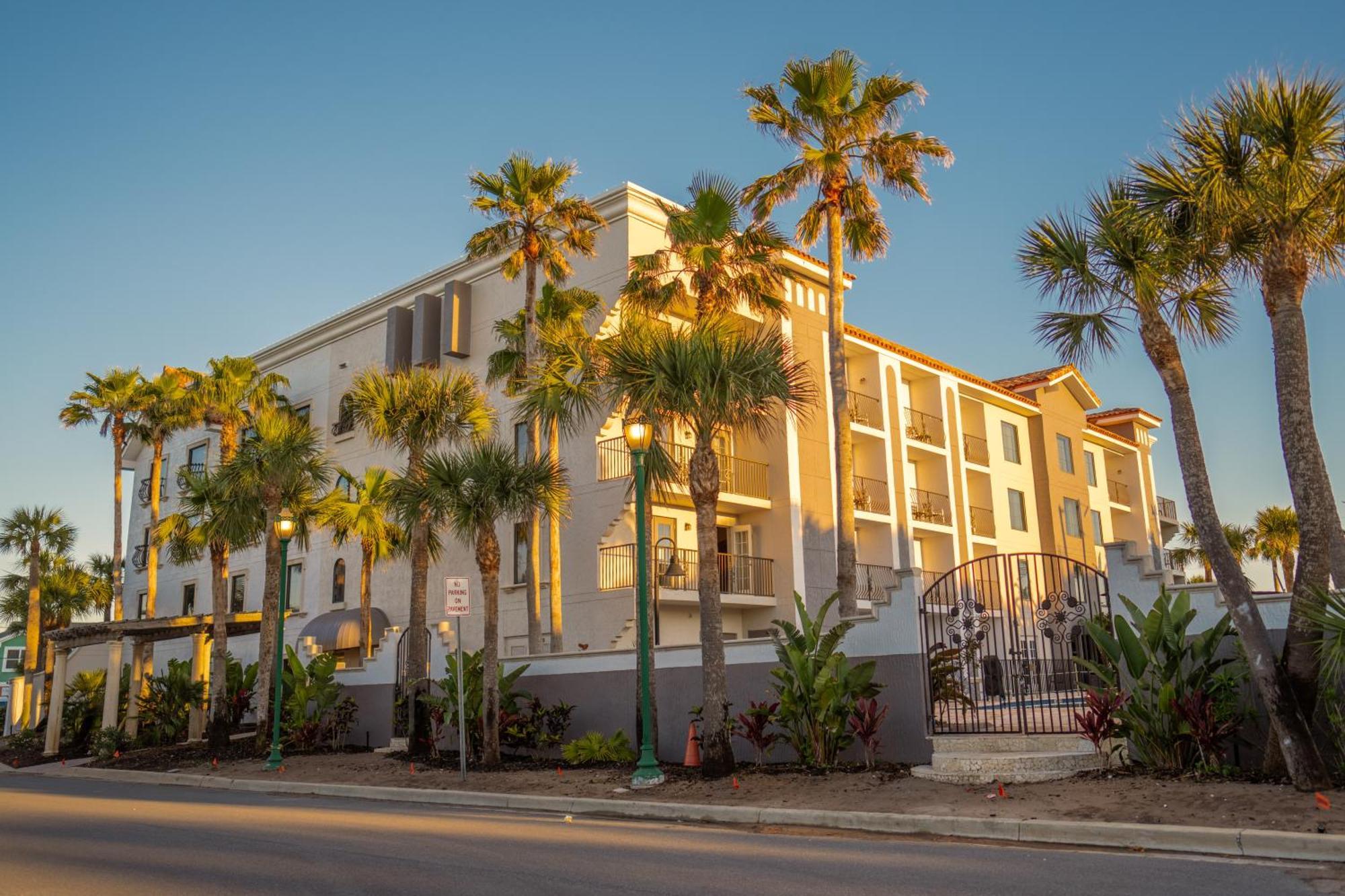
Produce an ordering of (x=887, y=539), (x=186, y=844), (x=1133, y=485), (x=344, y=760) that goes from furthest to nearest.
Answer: (x=1133, y=485) < (x=887, y=539) < (x=344, y=760) < (x=186, y=844)

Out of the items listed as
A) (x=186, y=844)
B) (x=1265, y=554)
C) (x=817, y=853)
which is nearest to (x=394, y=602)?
(x=186, y=844)

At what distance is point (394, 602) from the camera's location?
31312 millimetres

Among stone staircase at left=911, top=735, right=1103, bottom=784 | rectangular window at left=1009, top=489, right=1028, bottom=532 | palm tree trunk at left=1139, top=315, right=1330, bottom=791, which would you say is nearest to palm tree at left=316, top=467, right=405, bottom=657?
stone staircase at left=911, top=735, right=1103, bottom=784

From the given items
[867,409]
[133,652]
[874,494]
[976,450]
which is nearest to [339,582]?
[133,652]

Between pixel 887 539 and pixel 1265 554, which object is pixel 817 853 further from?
pixel 1265 554

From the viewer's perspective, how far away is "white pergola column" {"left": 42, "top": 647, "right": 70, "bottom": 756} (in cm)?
2859

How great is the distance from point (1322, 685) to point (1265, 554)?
46608mm

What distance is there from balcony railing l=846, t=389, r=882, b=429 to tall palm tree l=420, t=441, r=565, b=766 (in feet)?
47.0

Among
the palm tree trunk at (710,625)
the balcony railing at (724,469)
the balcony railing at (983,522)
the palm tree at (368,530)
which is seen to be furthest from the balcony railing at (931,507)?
the palm tree trunk at (710,625)

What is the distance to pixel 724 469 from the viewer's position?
26875mm

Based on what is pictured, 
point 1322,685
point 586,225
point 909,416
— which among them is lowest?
point 1322,685

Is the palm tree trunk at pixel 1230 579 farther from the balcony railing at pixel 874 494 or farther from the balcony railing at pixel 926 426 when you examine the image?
the balcony railing at pixel 926 426

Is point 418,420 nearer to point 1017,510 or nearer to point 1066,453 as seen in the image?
point 1017,510

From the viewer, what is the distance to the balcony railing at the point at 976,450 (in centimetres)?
3562
